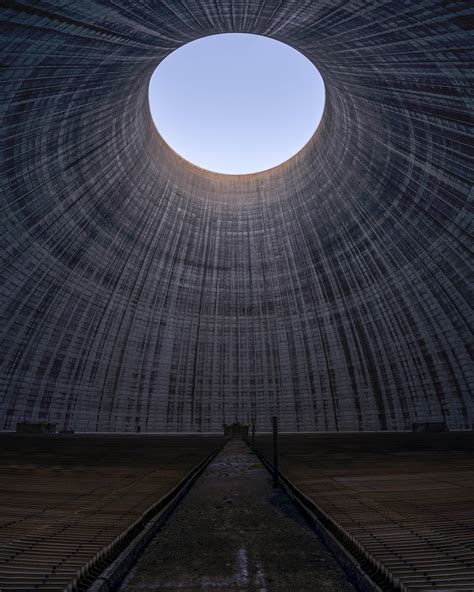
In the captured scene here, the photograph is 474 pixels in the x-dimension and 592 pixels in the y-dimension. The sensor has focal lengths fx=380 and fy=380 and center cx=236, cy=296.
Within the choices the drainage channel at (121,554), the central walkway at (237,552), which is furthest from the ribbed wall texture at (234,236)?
the central walkway at (237,552)

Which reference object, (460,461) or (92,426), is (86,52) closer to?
(460,461)

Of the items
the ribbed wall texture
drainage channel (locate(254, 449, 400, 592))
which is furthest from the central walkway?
the ribbed wall texture

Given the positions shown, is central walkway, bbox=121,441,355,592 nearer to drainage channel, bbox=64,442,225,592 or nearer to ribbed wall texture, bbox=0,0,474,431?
drainage channel, bbox=64,442,225,592

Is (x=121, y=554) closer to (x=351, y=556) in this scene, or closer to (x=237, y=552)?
(x=237, y=552)

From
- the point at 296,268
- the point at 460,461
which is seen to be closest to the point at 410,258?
the point at 296,268

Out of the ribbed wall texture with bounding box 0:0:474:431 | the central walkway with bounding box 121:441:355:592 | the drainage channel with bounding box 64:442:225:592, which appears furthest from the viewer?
the ribbed wall texture with bounding box 0:0:474:431

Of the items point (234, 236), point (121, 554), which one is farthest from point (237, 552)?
point (234, 236)
